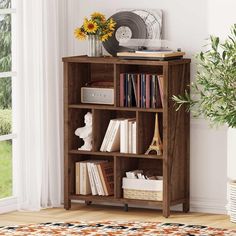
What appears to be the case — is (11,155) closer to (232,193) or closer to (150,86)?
(150,86)

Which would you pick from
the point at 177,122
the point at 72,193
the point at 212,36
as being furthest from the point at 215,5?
the point at 72,193

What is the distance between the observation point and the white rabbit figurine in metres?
6.54

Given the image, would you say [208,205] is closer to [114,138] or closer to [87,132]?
[114,138]

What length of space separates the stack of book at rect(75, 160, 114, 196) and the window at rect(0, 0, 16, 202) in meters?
0.52

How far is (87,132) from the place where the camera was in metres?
6.54

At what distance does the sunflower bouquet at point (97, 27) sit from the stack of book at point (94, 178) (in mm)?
955

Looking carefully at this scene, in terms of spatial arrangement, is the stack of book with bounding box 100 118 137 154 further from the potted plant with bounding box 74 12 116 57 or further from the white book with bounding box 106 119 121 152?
the potted plant with bounding box 74 12 116 57

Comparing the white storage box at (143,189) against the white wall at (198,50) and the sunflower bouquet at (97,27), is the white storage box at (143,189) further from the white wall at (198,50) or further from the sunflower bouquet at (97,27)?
the sunflower bouquet at (97,27)

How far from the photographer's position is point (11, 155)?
662 centimetres

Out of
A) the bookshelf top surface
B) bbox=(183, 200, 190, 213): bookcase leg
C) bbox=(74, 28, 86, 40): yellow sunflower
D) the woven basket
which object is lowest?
bbox=(183, 200, 190, 213): bookcase leg

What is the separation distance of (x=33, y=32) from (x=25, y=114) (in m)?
0.62

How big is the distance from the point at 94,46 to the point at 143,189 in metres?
1.13

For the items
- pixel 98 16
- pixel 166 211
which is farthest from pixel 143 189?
pixel 98 16

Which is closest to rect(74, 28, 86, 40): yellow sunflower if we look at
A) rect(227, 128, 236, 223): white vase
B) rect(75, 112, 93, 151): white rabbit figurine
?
rect(75, 112, 93, 151): white rabbit figurine
